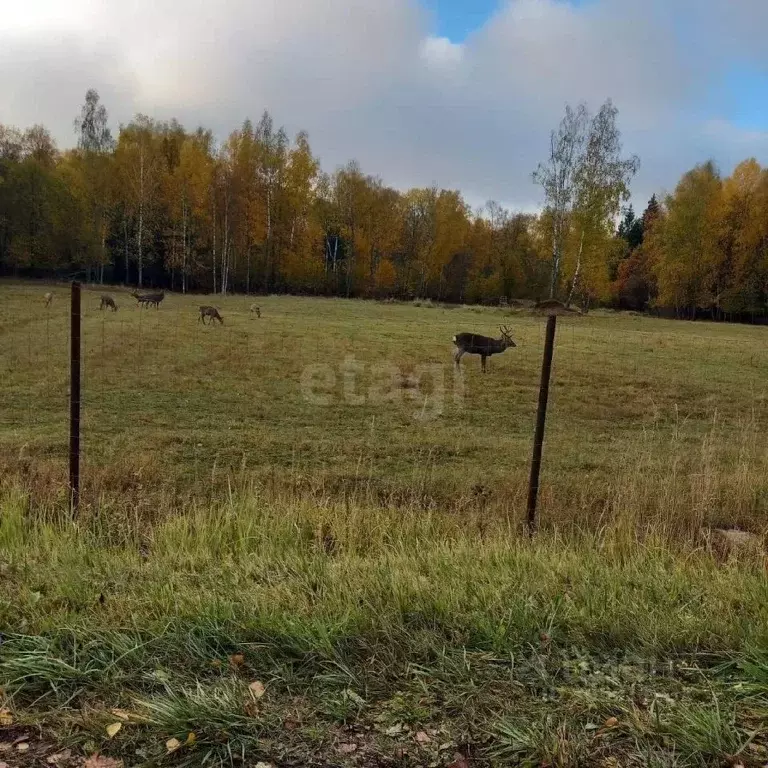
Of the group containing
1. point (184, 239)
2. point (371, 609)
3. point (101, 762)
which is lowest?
point (101, 762)

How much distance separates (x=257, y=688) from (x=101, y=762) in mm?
542

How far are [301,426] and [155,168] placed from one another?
35566mm

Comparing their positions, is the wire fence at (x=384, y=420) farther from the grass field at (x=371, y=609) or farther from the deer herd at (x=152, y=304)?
the deer herd at (x=152, y=304)

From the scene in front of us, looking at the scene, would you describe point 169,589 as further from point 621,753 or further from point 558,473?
point 558,473

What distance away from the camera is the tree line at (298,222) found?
111 feet

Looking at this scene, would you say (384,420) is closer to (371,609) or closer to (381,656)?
(371,609)

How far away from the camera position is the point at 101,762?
1938mm

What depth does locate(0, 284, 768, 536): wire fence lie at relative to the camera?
18.6 feet

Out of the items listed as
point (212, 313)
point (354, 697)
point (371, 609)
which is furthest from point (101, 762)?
point (212, 313)

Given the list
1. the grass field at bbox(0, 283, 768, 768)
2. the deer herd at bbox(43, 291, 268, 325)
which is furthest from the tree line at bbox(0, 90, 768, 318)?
the grass field at bbox(0, 283, 768, 768)

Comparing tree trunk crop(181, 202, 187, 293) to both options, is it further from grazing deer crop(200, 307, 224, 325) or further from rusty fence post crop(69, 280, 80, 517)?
rusty fence post crop(69, 280, 80, 517)

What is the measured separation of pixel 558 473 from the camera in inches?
268

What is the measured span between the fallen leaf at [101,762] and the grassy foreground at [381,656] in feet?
0.09

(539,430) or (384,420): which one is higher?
(539,430)
